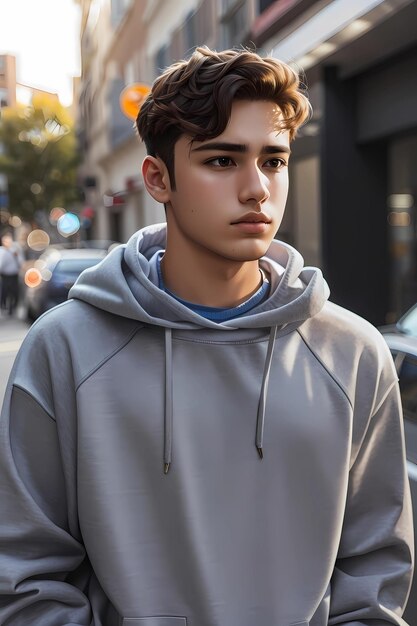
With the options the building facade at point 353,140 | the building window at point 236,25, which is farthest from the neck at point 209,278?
the building window at point 236,25

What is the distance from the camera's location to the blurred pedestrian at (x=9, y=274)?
18.1 metres

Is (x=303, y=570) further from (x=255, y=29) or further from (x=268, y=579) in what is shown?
(x=255, y=29)

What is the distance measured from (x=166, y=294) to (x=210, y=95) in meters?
0.36

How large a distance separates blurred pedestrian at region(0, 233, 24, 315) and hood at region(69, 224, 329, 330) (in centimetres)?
1671

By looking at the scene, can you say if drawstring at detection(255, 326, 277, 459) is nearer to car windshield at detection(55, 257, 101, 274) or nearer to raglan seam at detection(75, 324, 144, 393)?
raglan seam at detection(75, 324, 144, 393)

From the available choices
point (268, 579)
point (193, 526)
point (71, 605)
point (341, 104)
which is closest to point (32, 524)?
point (71, 605)

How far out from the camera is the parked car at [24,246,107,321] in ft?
47.6

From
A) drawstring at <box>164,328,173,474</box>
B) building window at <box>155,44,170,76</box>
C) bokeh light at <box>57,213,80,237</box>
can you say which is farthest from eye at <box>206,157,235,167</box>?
bokeh light at <box>57,213,80,237</box>

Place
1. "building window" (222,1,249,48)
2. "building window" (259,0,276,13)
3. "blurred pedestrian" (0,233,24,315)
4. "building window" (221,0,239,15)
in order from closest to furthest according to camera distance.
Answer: "building window" (259,0,276,13), "building window" (222,1,249,48), "building window" (221,0,239,15), "blurred pedestrian" (0,233,24,315)

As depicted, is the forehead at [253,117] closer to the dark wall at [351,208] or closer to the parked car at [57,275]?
the dark wall at [351,208]

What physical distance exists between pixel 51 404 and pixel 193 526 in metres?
0.32

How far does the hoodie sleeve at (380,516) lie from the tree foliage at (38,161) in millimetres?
42929

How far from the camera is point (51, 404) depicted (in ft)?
5.04

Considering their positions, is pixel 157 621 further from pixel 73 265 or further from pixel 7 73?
pixel 73 265
